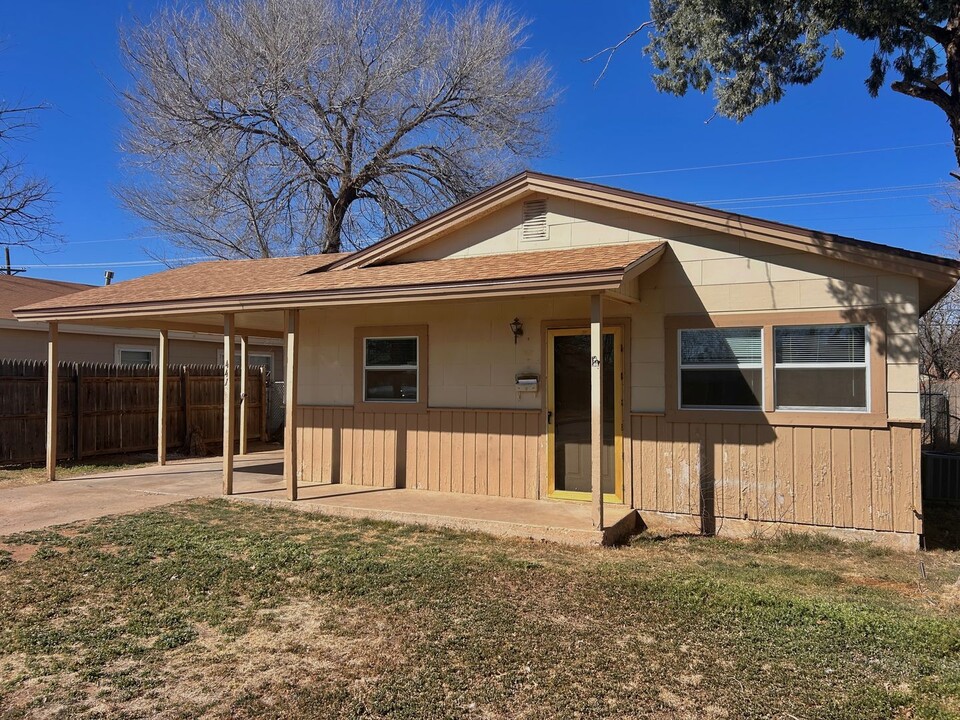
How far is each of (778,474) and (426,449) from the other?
456cm

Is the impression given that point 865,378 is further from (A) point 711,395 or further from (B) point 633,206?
(B) point 633,206

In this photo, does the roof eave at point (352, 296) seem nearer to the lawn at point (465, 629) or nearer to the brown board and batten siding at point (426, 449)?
the brown board and batten siding at point (426, 449)

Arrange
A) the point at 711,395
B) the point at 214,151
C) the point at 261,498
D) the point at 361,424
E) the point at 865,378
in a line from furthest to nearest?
the point at 214,151 < the point at 361,424 < the point at 261,498 < the point at 711,395 < the point at 865,378

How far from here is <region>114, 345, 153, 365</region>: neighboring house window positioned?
17.4 metres

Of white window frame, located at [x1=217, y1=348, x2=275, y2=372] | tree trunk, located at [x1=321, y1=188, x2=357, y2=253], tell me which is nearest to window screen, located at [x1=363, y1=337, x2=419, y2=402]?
white window frame, located at [x1=217, y1=348, x2=275, y2=372]

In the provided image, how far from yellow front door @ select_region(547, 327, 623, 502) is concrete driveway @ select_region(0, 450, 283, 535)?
4.12 meters

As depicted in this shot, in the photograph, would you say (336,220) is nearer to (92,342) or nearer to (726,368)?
(92,342)

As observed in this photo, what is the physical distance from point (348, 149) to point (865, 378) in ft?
56.5

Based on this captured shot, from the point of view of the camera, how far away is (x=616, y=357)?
8305 millimetres

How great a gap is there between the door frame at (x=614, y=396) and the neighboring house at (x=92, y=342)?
9.64 m

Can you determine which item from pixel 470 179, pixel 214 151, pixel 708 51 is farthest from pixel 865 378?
pixel 214 151

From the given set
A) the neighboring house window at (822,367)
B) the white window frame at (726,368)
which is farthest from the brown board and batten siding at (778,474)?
the neighboring house window at (822,367)

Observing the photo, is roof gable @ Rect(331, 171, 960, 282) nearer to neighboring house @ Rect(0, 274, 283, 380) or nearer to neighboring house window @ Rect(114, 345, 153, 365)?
neighboring house @ Rect(0, 274, 283, 380)

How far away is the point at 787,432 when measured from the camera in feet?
24.4
